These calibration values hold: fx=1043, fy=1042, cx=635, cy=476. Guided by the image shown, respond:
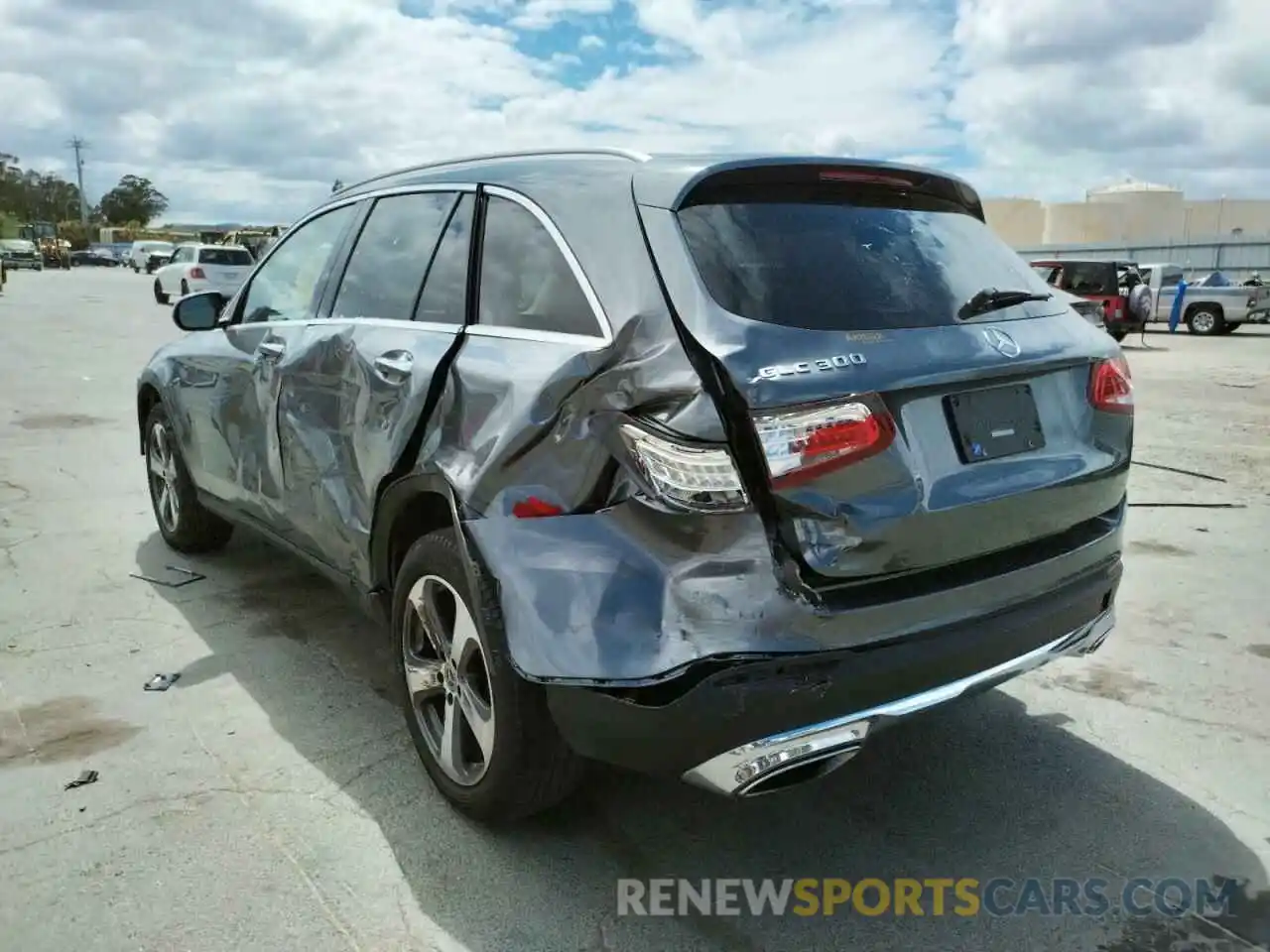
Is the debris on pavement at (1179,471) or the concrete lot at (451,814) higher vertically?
the concrete lot at (451,814)

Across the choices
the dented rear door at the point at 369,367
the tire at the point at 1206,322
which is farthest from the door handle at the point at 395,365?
the tire at the point at 1206,322

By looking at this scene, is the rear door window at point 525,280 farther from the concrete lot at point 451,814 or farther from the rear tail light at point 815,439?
the concrete lot at point 451,814

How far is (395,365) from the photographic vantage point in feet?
10.6

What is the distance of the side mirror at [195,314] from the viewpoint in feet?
15.9

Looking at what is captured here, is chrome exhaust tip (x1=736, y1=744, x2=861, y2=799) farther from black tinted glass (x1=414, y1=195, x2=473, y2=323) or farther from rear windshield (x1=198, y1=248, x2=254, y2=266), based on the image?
rear windshield (x1=198, y1=248, x2=254, y2=266)

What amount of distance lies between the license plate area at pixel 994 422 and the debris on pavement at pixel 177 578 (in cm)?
403

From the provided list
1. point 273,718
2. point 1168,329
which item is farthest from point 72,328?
point 1168,329

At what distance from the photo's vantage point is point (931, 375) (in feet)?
8.14

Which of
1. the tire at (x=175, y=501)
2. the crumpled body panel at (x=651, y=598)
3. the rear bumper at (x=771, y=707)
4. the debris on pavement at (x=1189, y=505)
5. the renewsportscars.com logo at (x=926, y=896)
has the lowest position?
the debris on pavement at (x=1189, y=505)

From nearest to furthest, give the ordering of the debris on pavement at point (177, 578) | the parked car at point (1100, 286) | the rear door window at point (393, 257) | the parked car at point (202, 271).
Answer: the rear door window at point (393, 257)
the debris on pavement at point (177, 578)
the parked car at point (1100, 286)
the parked car at point (202, 271)

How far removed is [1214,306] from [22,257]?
62.9 metres

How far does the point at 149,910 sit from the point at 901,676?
6.46 ft

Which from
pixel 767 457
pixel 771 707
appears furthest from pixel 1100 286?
pixel 771 707

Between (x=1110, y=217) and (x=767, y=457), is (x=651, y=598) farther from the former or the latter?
(x=1110, y=217)
